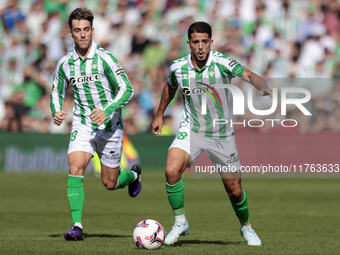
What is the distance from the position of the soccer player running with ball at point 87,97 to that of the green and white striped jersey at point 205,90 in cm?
70

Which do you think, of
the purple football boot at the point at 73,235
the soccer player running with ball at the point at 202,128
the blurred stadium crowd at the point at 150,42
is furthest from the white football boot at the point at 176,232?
the blurred stadium crowd at the point at 150,42

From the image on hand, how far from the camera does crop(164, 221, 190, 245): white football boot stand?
527cm

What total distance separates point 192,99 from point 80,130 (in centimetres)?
131

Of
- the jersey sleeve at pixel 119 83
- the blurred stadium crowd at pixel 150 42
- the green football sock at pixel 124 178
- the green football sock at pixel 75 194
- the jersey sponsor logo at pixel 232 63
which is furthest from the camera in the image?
the blurred stadium crowd at pixel 150 42

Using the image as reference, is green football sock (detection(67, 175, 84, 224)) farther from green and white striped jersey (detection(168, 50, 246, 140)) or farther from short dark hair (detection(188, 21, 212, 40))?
short dark hair (detection(188, 21, 212, 40))

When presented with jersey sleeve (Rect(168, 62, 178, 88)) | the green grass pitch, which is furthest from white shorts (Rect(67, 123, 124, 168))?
jersey sleeve (Rect(168, 62, 178, 88))

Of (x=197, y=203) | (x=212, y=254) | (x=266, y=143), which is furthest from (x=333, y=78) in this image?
(x=212, y=254)

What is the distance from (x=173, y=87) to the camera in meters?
5.75

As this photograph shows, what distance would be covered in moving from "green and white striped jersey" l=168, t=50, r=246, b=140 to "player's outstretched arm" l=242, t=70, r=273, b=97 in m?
0.21

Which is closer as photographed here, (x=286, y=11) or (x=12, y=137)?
(x=12, y=137)

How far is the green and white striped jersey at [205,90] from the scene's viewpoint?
17.9ft

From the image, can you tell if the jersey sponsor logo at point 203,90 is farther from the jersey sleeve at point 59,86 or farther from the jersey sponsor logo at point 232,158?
the jersey sleeve at point 59,86

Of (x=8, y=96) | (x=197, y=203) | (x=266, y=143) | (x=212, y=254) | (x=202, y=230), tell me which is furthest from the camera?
(x=8, y=96)

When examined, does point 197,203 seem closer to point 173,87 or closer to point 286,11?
point 173,87
